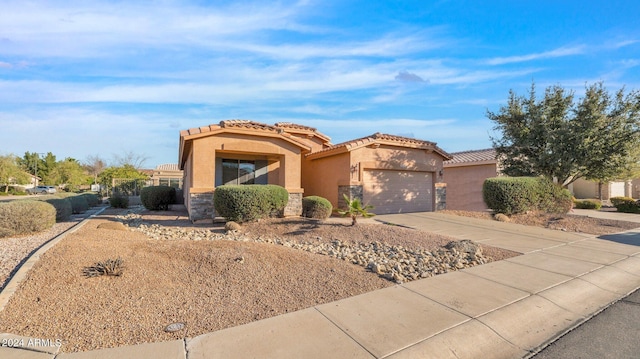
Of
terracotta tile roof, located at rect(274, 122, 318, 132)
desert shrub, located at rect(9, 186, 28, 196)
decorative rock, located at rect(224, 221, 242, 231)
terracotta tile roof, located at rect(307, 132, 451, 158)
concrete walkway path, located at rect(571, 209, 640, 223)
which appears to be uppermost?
terracotta tile roof, located at rect(274, 122, 318, 132)

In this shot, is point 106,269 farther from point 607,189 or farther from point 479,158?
point 607,189

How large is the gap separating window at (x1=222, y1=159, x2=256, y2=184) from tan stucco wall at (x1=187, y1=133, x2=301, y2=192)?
1.42 feet

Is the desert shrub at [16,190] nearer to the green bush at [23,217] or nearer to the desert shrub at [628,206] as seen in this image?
the green bush at [23,217]

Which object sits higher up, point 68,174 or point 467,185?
point 68,174

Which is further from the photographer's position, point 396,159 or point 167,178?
point 167,178

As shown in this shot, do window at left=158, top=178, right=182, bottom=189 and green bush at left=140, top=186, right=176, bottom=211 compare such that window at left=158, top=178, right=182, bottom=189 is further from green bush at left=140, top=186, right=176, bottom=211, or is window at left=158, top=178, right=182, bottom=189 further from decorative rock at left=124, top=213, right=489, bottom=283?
decorative rock at left=124, top=213, right=489, bottom=283

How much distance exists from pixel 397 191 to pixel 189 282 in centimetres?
1255

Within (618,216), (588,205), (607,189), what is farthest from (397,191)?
(607,189)

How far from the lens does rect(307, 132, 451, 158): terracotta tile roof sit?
14438 mm

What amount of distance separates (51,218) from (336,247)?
8.26 metres

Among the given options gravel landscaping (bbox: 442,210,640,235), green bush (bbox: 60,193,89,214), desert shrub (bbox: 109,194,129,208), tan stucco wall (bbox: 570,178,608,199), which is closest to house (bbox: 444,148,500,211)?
gravel landscaping (bbox: 442,210,640,235)

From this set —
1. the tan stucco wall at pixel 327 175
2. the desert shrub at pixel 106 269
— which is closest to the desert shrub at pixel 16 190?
the tan stucco wall at pixel 327 175

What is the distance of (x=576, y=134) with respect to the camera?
14297 mm

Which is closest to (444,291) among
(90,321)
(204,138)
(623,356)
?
(623,356)
